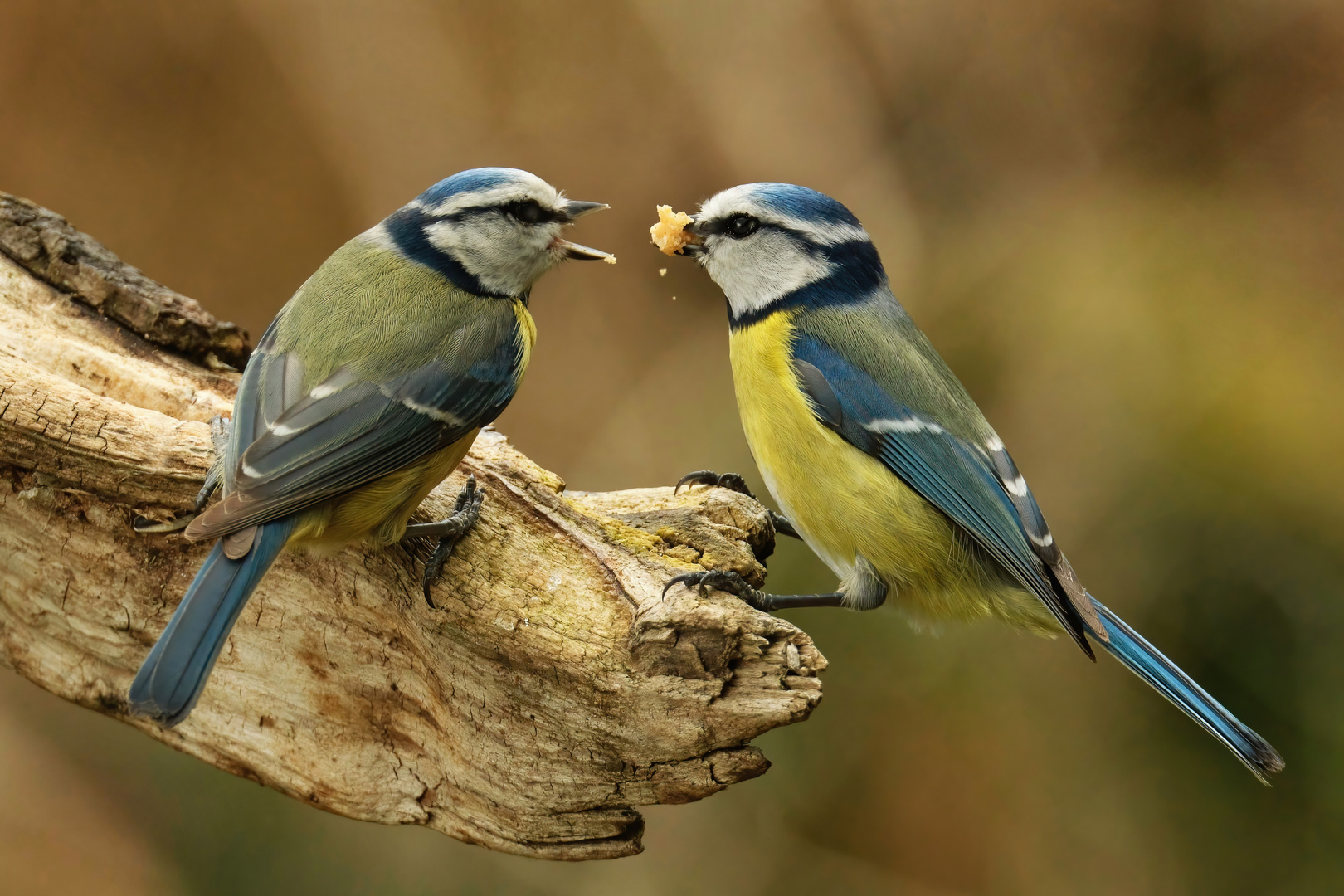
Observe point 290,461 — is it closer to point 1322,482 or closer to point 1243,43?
point 1322,482

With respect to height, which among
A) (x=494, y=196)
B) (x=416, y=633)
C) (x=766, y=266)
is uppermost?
(x=766, y=266)

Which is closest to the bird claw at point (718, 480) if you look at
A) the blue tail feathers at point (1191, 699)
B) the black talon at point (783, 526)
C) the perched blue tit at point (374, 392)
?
the black talon at point (783, 526)

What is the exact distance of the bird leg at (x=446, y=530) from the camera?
2285 mm

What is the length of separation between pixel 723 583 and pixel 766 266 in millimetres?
885

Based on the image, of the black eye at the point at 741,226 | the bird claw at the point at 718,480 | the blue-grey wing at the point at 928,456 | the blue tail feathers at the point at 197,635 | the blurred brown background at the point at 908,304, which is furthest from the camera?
the blurred brown background at the point at 908,304

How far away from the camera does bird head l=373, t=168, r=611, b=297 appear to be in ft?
8.61

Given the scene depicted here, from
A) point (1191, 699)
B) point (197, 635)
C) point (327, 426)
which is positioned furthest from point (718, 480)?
point (197, 635)

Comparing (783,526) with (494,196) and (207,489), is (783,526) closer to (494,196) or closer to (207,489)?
(494,196)

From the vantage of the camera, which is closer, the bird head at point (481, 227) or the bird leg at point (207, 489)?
the bird leg at point (207, 489)

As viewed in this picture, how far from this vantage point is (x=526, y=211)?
8.75ft

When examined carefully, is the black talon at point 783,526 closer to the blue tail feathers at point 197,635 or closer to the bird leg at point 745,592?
the bird leg at point 745,592

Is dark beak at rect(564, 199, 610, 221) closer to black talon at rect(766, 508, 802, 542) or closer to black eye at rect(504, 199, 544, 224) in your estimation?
black eye at rect(504, 199, 544, 224)

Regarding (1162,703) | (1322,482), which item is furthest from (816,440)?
(1322,482)

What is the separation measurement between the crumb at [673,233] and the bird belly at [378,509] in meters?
0.77
